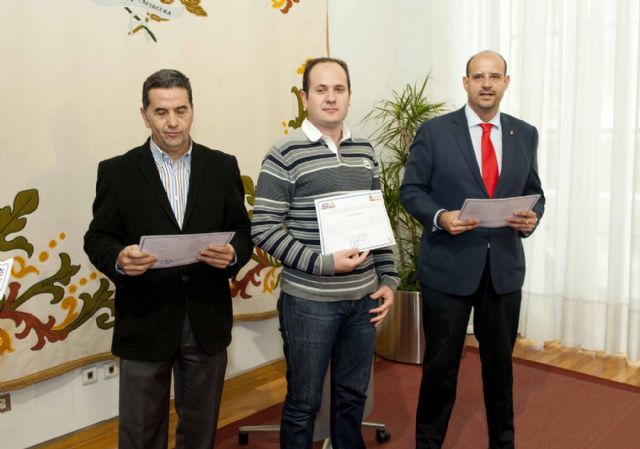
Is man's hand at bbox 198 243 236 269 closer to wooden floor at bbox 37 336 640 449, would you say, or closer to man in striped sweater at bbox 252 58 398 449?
man in striped sweater at bbox 252 58 398 449

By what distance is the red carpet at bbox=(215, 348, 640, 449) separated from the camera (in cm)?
275

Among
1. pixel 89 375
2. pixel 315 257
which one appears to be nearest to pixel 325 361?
pixel 315 257

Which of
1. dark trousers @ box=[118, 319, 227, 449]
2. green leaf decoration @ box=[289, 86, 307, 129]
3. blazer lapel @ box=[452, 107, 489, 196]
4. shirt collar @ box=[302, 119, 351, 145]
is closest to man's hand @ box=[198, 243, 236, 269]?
dark trousers @ box=[118, 319, 227, 449]

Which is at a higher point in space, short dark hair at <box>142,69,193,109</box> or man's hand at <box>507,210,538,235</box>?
short dark hair at <box>142,69,193,109</box>

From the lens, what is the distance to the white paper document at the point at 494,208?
2.11 metres

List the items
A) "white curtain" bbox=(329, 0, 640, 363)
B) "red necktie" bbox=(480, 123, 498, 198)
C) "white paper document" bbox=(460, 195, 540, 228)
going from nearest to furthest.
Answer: "white paper document" bbox=(460, 195, 540, 228) → "red necktie" bbox=(480, 123, 498, 198) → "white curtain" bbox=(329, 0, 640, 363)

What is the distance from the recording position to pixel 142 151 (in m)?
1.91

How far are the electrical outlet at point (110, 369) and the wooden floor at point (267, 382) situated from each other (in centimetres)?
24

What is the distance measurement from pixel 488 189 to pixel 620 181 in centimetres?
181

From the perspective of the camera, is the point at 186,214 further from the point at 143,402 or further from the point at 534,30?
the point at 534,30

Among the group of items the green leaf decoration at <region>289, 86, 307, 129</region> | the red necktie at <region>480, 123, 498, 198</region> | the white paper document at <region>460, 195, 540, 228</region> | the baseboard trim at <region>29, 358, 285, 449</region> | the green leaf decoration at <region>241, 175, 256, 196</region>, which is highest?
the green leaf decoration at <region>289, 86, 307, 129</region>

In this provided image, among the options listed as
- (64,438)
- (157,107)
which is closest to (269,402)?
(64,438)

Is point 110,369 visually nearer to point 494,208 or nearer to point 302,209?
point 302,209

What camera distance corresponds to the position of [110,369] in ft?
9.70
